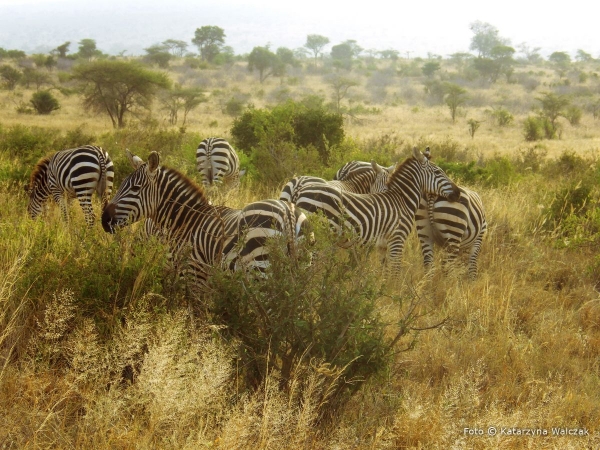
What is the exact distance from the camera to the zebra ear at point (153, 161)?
4.92 m

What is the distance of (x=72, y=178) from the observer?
26.5ft

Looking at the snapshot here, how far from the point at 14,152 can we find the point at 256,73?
4748 centimetres

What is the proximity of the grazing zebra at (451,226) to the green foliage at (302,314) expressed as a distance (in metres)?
3.15

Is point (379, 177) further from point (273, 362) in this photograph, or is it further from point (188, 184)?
point (273, 362)

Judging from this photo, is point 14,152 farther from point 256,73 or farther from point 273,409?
point 256,73

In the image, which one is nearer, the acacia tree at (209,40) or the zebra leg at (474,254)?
the zebra leg at (474,254)

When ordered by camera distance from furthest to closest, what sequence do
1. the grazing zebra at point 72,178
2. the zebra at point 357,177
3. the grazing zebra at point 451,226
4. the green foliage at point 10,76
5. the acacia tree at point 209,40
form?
the acacia tree at point 209,40 → the green foliage at point 10,76 → the grazing zebra at point 72,178 → the zebra at point 357,177 → the grazing zebra at point 451,226

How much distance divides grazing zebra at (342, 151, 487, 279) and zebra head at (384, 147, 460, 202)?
0.51 ft

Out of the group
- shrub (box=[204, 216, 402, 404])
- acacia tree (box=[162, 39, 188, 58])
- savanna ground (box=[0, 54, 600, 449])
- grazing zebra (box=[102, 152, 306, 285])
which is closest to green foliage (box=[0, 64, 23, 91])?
grazing zebra (box=[102, 152, 306, 285])

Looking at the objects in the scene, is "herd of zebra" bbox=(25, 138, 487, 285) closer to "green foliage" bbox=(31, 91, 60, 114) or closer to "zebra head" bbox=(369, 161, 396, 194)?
"zebra head" bbox=(369, 161, 396, 194)

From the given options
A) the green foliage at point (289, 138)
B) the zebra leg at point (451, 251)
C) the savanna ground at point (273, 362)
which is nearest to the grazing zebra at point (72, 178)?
the green foliage at point (289, 138)

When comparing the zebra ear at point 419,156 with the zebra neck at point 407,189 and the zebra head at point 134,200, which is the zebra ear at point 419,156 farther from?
the zebra head at point 134,200

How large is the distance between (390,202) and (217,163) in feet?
17.3

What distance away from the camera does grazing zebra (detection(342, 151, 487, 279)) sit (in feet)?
21.9
